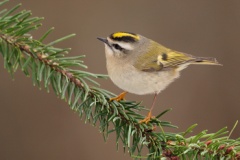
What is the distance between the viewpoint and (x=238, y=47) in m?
4.69

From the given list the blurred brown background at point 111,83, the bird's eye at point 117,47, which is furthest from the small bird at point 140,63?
the blurred brown background at point 111,83

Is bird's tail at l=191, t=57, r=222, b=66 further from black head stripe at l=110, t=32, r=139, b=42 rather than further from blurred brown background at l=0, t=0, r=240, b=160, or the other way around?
blurred brown background at l=0, t=0, r=240, b=160

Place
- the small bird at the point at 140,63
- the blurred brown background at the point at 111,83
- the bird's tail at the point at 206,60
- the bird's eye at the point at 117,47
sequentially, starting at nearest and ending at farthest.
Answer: the small bird at the point at 140,63 < the bird's eye at the point at 117,47 < the bird's tail at the point at 206,60 < the blurred brown background at the point at 111,83

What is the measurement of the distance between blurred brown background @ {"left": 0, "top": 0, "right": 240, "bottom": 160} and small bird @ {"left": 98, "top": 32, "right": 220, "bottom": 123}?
1291 millimetres

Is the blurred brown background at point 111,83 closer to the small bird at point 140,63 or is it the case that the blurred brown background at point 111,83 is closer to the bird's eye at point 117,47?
the small bird at point 140,63

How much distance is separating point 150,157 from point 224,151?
31cm

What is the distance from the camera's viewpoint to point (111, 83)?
14.4ft

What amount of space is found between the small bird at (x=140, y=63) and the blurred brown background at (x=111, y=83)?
129 cm

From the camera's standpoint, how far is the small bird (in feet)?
8.44

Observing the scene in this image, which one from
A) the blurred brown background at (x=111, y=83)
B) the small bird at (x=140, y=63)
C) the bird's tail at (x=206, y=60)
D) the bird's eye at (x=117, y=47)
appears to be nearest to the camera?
the small bird at (x=140, y=63)

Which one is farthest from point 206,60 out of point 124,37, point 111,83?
point 111,83

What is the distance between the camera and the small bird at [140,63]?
2.57m

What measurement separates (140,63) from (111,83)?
5.34ft

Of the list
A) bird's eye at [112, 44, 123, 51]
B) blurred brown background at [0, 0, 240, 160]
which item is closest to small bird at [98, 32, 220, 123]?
bird's eye at [112, 44, 123, 51]
